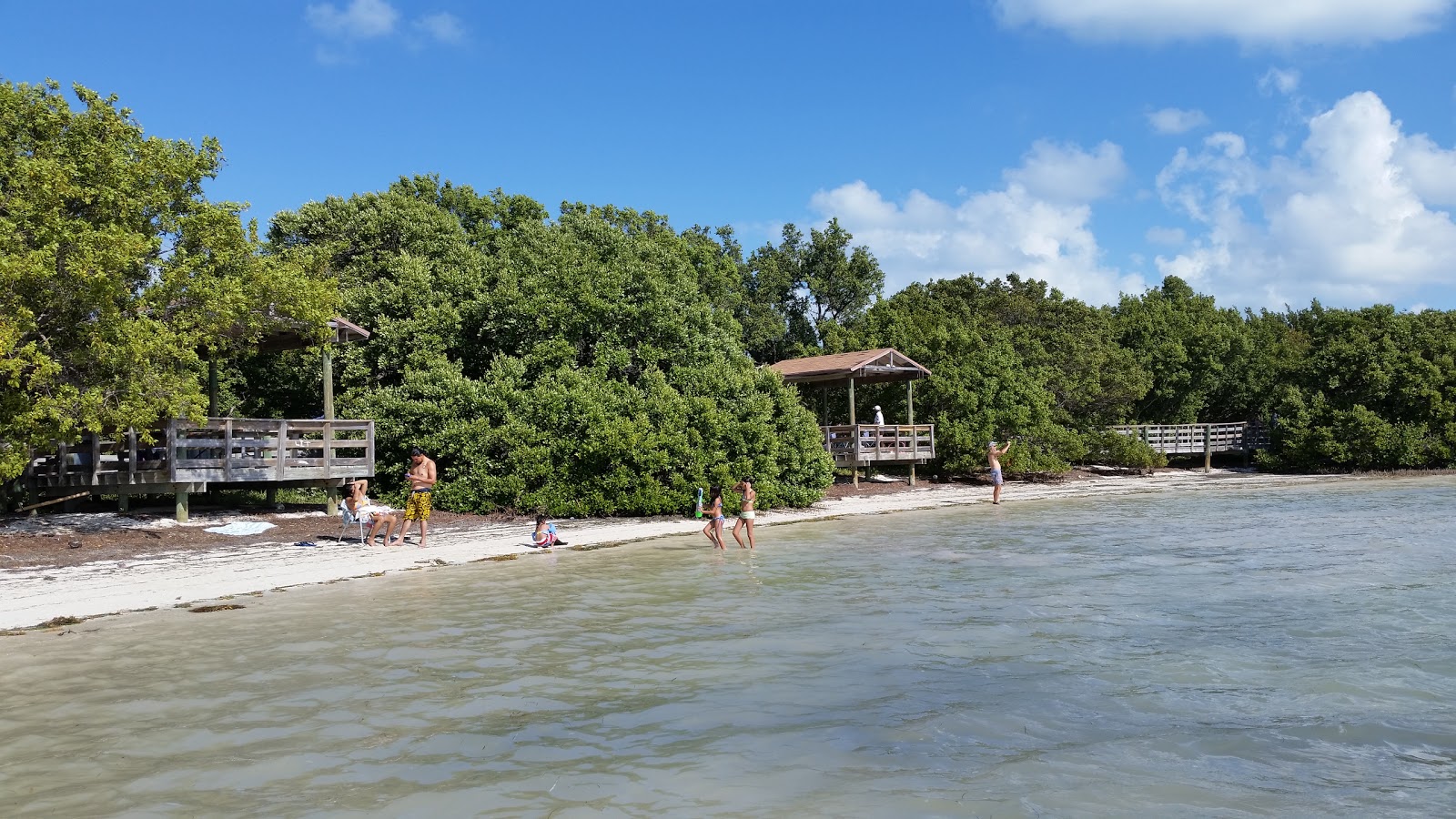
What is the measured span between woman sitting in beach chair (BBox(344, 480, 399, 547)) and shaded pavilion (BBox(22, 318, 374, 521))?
2658mm

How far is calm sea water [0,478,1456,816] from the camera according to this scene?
602 cm

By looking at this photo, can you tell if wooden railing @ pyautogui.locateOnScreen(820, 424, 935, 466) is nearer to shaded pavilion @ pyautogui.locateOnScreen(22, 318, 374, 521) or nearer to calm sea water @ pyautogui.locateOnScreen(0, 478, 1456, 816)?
shaded pavilion @ pyautogui.locateOnScreen(22, 318, 374, 521)

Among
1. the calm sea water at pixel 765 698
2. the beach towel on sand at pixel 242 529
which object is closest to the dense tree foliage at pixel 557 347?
the beach towel on sand at pixel 242 529

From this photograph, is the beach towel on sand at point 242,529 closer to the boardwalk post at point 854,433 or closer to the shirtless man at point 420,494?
the shirtless man at point 420,494

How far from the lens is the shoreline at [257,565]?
12.1 m

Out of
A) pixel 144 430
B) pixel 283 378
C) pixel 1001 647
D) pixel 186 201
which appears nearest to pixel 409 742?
pixel 1001 647

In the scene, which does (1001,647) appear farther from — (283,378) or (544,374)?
(283,378)

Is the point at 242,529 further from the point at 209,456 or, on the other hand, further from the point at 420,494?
the point at 420,494

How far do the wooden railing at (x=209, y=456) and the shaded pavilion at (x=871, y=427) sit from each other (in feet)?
42.5

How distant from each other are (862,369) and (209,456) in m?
17.5

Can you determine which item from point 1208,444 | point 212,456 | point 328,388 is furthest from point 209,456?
point 1208,444

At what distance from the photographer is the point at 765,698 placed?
806 cm

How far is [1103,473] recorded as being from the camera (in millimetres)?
38906

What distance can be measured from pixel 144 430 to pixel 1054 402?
3078 cm
